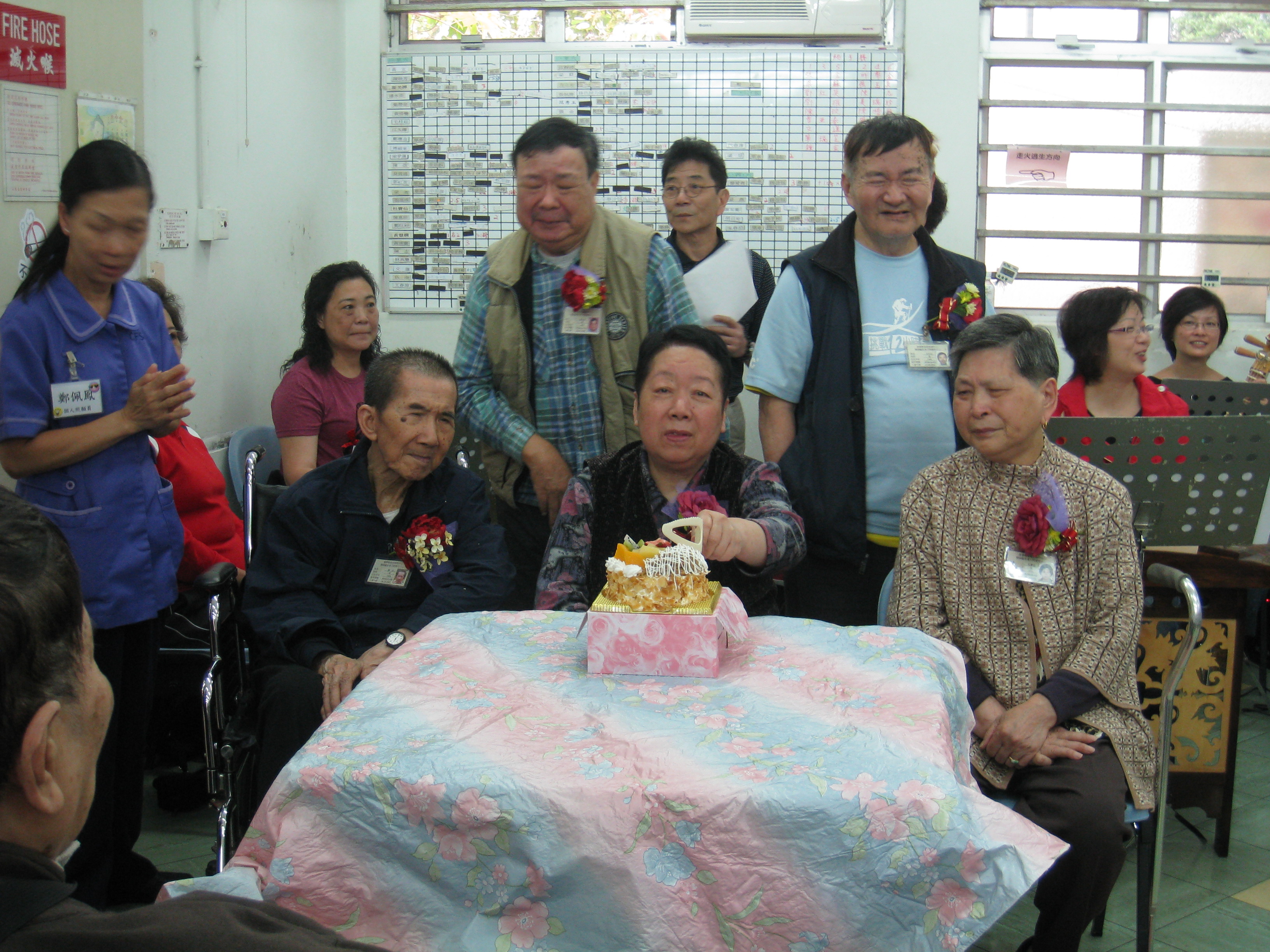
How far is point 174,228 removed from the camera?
3.53 m

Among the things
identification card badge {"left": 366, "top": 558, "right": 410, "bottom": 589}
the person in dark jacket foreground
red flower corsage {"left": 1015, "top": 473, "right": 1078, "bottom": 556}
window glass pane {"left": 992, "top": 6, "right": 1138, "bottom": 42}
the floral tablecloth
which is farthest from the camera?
window glass pane {"left": 992, "top": 6, "right": 1138, "bottom": 42}

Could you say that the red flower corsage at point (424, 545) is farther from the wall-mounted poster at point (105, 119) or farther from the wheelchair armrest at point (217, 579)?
the wall-mounted poster at point (105, 119)

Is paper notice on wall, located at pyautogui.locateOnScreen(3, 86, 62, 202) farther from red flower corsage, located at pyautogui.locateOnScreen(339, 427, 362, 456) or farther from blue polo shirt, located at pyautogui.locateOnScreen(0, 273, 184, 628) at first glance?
red flower corsage, located at pyautogui.locateOnScreen(339, 427, 362, 456)

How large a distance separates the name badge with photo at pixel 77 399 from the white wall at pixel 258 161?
125 cm

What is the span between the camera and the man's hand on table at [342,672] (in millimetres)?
2127

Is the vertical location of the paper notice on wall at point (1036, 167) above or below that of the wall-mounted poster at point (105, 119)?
above

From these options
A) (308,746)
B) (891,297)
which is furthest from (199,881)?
(891,297)

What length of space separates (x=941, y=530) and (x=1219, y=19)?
14.2 feet

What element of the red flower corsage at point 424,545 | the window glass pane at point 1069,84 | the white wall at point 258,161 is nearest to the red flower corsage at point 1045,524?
the red flower corsage at point 424,545

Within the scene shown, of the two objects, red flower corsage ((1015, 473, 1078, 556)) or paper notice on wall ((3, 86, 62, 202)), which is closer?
red flower corsage ((1015, 473, 1078, 556))

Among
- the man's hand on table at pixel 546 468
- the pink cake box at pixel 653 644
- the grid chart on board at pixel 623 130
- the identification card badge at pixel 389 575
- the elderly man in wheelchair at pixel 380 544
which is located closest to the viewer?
the pink cake box at pixel 653 644

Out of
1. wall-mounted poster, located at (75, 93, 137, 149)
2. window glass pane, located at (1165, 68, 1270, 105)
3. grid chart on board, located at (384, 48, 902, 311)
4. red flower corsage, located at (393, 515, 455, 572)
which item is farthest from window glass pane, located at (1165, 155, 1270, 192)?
wall-mounted poster, located at (75, 93, 137, 149)

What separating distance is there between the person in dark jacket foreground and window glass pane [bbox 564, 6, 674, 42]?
4.66 meters

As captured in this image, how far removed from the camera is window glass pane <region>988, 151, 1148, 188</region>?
5.08 meters
